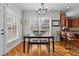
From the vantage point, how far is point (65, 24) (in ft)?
17.8

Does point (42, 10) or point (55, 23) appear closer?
point (42, 10)

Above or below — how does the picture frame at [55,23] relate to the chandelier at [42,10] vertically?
below

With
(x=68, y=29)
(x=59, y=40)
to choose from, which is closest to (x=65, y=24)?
(x=68, y=29)

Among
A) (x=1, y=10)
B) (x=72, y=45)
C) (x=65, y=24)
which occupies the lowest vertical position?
(x=72, y=45)

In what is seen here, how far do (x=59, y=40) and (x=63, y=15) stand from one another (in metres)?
1.01

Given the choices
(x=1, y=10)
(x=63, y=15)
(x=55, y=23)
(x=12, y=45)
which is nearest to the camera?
(x=1, y=10)

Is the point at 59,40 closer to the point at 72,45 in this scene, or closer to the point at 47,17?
the point at 72,45

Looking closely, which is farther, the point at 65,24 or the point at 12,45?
the point at 65,24

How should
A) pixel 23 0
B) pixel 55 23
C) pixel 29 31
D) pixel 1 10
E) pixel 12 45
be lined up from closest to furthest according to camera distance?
pixel 23 0 → pixel 1 10 → pixel 12 45 → pixel 29 31 → pixel 55 23

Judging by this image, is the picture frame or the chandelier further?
the picture frame

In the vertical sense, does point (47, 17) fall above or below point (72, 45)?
above

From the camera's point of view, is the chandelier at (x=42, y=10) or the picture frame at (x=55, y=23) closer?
the chandelier at (x=42, y=10)

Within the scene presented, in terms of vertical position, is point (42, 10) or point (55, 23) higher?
point (42, 10)

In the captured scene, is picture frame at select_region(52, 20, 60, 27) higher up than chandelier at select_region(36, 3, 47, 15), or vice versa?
chandelier at select_region(36, 3, 47, 15)
